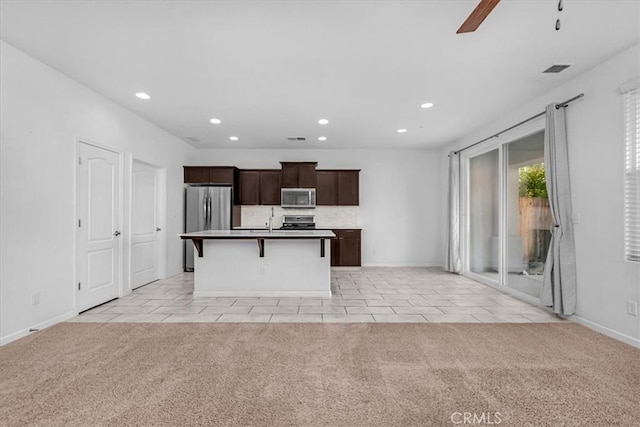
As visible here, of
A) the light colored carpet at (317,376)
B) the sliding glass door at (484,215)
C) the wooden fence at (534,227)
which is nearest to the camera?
the light colored carpet at (317,376)

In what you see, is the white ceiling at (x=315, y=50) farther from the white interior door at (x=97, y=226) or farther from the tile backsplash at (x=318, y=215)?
the tile backsplash at (x=318, y=215)

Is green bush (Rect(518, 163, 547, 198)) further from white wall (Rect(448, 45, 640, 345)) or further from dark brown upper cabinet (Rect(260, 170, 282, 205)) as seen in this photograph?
dark brown upper cabinet (Rect(260, 170, 282, 205))

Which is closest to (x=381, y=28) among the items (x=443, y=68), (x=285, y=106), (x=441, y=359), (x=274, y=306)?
(x=443, y=68)

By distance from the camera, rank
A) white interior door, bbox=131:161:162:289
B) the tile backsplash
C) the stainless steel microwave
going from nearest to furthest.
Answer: white interior door, bbox=131:161:162:289, the stainless steel microwave, the tile backsplash

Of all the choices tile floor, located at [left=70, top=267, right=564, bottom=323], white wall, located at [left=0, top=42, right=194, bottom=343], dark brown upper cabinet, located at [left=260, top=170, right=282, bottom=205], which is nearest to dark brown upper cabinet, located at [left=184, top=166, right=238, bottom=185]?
dark brown upper cabinet, located at [left=260, top=170, right=282, bottom=205]

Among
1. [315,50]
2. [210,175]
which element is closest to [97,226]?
[210,175]

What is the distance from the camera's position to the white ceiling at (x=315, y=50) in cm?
240

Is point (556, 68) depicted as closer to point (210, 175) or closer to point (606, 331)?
point (606, 331)

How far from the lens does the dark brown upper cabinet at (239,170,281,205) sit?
7195 mm

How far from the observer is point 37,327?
323 centimetres

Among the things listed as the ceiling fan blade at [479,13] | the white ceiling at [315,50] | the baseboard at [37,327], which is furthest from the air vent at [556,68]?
the baseboard at [37,327]

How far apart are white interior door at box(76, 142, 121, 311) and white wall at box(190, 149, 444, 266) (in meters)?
3.21

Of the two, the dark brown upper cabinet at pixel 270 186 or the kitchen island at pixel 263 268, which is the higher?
the dark brown upper cabinet at pixel 270 186

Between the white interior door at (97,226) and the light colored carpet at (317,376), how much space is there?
86 cm
